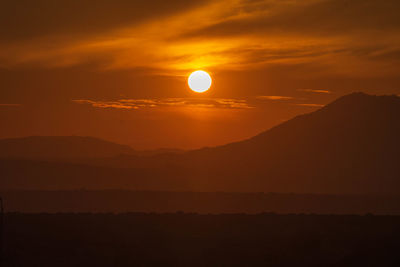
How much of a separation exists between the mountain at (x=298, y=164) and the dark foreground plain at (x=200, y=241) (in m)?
63.1

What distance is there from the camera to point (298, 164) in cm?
10419

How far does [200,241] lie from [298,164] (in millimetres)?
78918

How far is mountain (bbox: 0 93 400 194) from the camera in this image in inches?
3748

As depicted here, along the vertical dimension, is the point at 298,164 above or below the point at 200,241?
above

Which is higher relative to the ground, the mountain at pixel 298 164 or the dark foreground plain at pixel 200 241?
the mountain at pixel 298 164

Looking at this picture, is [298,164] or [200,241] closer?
[200,241]

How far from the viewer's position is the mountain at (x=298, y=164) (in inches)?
3748

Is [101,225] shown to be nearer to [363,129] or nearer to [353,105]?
[363,129]

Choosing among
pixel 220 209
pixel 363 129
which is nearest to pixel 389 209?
pixel 220 209

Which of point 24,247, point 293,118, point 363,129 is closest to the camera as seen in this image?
point 24,247

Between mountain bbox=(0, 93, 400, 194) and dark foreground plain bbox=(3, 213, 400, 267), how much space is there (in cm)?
6307

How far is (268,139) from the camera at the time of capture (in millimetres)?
121750

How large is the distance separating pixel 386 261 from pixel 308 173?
245 feet

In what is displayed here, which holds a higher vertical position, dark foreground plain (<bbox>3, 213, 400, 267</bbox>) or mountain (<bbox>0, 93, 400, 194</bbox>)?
mountain (<bbox>0, 93, 400, 194</bbox>)
